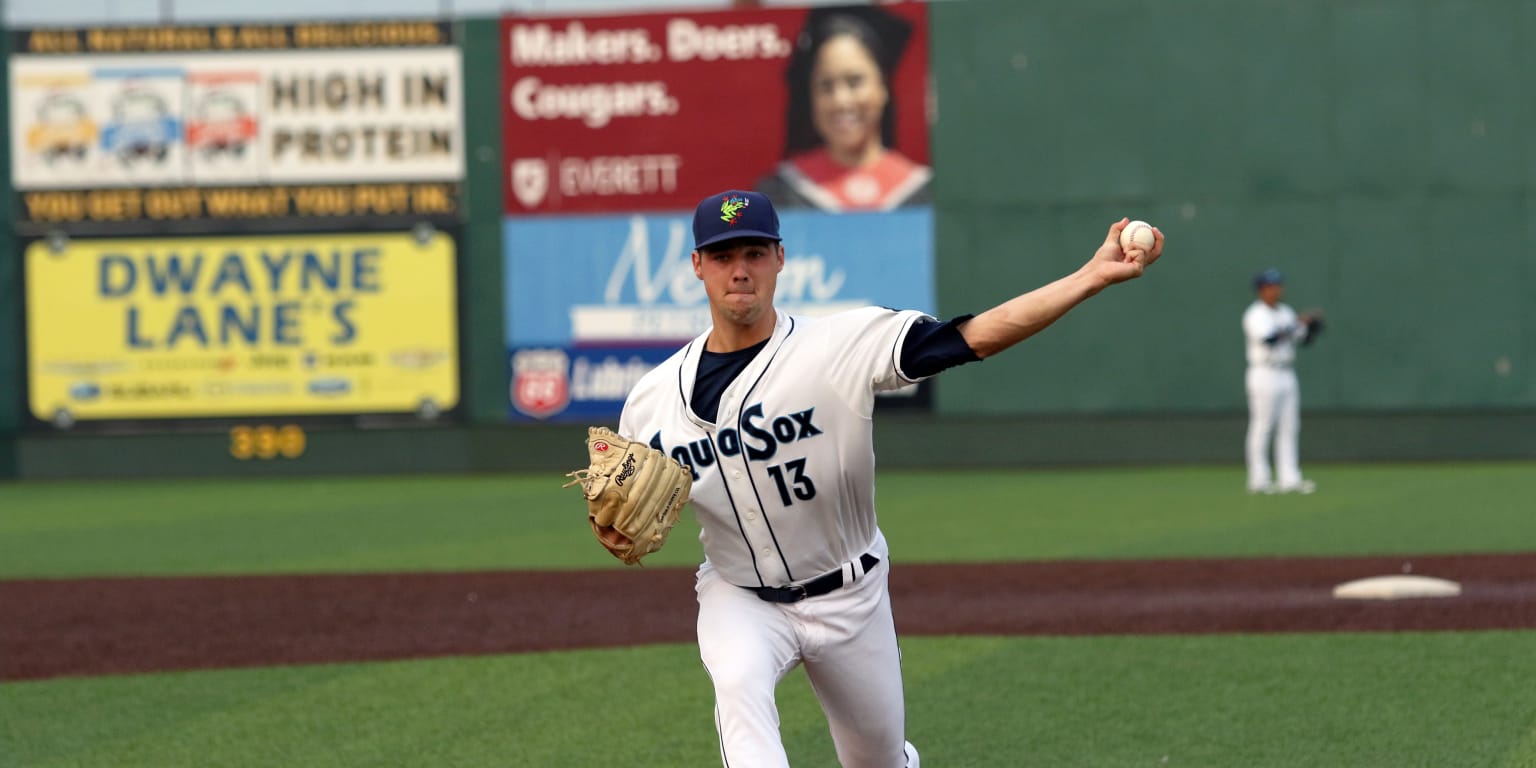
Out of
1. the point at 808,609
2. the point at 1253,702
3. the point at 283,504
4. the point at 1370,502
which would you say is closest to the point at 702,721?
the point at 1253,702

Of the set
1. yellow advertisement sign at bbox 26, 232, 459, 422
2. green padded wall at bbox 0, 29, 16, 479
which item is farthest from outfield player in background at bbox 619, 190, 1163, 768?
green padded wall at bbox 0, 29, 16, 479

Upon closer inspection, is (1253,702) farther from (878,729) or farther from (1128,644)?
Answer: (878,729)

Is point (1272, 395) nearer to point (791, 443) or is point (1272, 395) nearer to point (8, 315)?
point (791, 443)

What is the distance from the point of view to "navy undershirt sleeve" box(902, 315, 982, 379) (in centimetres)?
487

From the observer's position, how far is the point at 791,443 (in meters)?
5.12

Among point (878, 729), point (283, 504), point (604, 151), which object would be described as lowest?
point (283, 504)

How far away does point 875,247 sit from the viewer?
942 inches

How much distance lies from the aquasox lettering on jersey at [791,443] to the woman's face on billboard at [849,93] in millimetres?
18839

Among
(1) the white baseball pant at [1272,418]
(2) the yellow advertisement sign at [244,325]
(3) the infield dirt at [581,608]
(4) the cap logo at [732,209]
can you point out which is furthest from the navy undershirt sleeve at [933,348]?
(2) the yellow advertisement sign at [244,325]

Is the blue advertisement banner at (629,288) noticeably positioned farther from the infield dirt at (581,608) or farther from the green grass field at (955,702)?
the infield dirt at (581,608)

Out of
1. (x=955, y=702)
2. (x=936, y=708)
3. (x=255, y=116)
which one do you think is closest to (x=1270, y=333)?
(x=955, y=702)

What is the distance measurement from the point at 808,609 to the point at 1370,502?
13.0 metres

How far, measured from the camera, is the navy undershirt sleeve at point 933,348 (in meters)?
4.87

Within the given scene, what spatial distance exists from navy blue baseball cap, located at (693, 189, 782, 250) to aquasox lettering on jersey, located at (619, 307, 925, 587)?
1.10 feet
